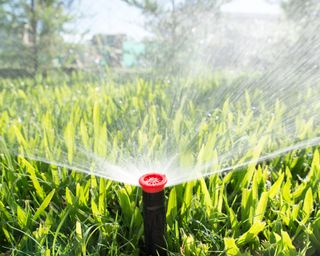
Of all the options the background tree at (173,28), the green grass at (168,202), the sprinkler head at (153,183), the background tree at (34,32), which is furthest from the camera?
the background tree at (34,32)

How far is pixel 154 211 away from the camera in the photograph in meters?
0.84

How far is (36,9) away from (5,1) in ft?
1.12

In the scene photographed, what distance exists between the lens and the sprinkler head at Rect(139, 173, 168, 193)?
0.80 metres

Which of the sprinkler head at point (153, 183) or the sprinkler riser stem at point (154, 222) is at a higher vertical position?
the sprinkler head at point (153, 183)

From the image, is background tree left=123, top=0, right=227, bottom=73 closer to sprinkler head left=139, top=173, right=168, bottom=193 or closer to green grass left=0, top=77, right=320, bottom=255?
green grass left=0, top=77, right=320, bottom=255

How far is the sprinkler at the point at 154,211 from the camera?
0.81 meters

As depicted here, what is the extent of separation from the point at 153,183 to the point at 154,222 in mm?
107

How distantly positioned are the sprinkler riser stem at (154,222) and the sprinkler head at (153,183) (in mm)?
15

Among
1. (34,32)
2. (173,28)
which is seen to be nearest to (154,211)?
(173,28)

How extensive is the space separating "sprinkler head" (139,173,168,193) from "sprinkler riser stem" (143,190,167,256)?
15 millimetres

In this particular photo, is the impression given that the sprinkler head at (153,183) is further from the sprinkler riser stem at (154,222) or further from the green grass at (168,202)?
the green grass at (168,202)

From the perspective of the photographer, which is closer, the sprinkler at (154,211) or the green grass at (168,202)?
the sprinkler at (154,211)

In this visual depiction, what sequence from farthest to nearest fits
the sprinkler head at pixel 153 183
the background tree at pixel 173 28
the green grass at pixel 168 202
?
1. the background tree at pixel 173 28
2. the green grass at pixel 168 202
3. the sprinkler head at pixel 153 183

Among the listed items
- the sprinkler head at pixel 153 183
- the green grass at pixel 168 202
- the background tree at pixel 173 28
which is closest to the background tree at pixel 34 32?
the background tree at pixel 173 28
